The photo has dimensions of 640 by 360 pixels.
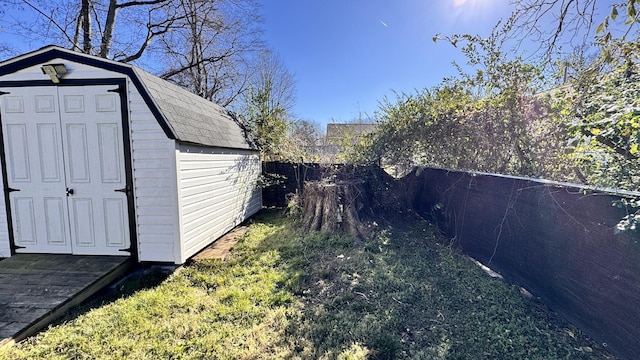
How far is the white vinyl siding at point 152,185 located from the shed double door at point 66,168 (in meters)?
0.21

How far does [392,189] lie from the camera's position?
6.46m

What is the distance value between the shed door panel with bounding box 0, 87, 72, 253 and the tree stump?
399cm

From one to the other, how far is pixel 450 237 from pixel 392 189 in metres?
1.78

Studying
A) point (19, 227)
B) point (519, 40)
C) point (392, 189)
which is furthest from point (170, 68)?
point (519, 40)

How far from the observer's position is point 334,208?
19.1 feet

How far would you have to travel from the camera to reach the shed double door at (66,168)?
376cm

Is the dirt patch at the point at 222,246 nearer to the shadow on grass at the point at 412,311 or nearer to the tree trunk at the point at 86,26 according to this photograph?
the shadow on grass at the point at 412,311

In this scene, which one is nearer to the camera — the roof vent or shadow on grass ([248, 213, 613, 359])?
shadow on grass ([248, 213, 613, 359])

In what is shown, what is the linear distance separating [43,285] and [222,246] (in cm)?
228

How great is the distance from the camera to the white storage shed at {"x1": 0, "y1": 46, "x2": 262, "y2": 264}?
3715 millimetres

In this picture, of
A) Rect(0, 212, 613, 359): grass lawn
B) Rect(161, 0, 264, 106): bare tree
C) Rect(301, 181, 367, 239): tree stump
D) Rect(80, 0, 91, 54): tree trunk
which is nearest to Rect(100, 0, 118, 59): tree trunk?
Rect(80, 0, 91, 54): tree trunk

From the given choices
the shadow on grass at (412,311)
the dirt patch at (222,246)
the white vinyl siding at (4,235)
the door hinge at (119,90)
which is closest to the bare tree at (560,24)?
the shadow on grass at (412,311)

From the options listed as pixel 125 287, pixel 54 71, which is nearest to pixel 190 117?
pixel 54 71

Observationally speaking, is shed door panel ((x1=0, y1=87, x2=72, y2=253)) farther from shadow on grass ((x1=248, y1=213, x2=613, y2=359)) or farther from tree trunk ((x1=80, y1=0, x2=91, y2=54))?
tree trunk ((x1=80, y1=0, x2=91, y2=54))
